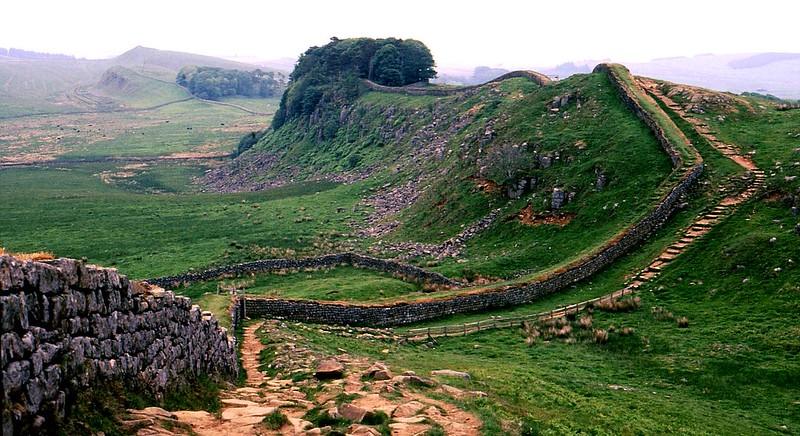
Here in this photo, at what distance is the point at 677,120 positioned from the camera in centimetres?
5725

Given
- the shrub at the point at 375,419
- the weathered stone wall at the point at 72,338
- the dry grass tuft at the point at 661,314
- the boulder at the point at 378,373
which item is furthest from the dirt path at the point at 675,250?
the weathered stone wall at the point at 72,338

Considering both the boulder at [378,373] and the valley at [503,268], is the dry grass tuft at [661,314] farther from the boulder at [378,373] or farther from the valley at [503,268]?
the boulder at [378,373]

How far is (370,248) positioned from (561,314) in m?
28.8

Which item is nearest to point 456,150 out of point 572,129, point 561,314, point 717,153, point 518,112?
point 518,112

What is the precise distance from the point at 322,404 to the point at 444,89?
328 ft

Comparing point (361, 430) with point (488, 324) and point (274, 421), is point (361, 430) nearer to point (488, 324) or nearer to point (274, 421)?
point (274, 421)

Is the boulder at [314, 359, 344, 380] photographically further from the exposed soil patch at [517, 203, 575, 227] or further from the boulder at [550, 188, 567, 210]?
the boulder at [550, 188, 567, 210]

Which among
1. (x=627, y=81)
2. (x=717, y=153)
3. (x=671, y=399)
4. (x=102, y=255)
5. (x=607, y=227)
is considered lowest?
(x=102, y=255)

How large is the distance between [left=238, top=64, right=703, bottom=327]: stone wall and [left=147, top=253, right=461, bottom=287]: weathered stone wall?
8.84 metres

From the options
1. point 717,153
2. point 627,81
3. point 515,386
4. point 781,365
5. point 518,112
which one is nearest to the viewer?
point 515,386

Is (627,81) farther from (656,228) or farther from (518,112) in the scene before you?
(656,228)

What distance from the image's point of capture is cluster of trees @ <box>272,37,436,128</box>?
12925cm

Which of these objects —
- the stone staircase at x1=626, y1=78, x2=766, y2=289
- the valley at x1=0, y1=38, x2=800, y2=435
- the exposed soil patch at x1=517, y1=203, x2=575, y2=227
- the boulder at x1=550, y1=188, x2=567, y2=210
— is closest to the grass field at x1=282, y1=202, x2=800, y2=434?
the valley at x1=0, y1=38, x2=800, y2=435

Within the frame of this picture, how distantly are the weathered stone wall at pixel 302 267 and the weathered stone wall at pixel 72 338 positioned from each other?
2972 centimetres
